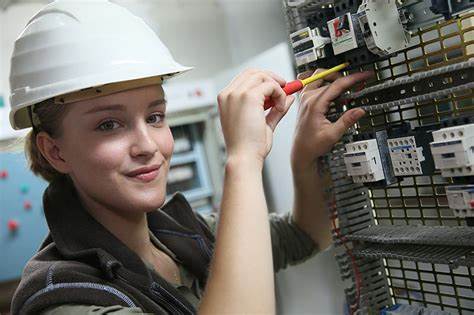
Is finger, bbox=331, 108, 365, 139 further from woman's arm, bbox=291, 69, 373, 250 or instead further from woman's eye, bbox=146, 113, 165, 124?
woman's eye, bbox=146, 113, 165, 124

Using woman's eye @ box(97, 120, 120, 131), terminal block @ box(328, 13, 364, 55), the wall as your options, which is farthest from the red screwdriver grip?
the wall

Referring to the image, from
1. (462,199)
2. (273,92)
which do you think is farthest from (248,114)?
(462,199)

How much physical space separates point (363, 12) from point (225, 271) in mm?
585

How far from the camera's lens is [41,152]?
1074mm

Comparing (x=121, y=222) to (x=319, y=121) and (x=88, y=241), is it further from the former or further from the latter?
(x=319, y=121)

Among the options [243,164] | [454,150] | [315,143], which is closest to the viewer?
[454,150]

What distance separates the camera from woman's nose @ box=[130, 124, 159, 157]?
934mm

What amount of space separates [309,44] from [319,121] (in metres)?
0.19

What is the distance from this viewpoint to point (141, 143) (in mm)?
933

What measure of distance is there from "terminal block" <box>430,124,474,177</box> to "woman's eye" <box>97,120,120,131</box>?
0.64 metres

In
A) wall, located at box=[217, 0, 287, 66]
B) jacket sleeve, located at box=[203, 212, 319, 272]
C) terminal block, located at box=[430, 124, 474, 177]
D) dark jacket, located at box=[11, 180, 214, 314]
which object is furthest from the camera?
wall, located at box=[217, 0, 287, 66]

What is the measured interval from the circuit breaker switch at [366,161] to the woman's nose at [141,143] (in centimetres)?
45

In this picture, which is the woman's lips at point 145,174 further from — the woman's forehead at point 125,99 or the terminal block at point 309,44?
the terminal block at point 309,44

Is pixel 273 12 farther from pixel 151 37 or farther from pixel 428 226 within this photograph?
pixel 428 226
